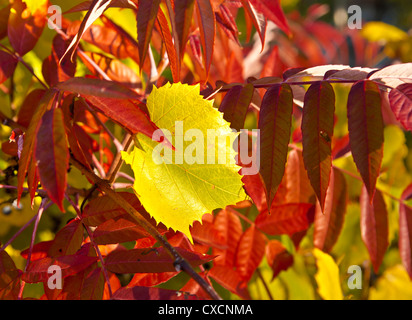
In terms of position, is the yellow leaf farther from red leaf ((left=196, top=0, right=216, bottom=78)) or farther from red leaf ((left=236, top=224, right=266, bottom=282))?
red leaf ((left=196, top=0, right=216, bottom=78))

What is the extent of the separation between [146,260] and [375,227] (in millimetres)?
369

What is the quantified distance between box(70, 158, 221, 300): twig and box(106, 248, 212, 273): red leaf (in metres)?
0.05

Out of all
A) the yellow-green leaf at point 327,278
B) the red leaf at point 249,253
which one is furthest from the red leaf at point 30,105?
the yellow-green leaf at point 327,278

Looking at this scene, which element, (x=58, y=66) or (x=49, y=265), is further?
(x=58, y=66)

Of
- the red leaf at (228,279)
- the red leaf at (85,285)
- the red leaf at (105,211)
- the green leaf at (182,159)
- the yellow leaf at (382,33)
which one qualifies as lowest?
the red leaf at (228,279)

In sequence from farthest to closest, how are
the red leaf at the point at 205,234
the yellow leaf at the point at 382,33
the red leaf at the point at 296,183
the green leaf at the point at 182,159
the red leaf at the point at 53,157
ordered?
the yellow leaf at the point at 382,33 → the red leaf at the point at 296,183 → the red leaf at the point at 205,234 → the green leaf at the point at 182,159 → the red leaf at the point at 53,157

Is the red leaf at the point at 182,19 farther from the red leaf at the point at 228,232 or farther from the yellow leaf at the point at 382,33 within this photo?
the yellow leaf at the point at 382,33

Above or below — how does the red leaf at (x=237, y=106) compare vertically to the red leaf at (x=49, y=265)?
above

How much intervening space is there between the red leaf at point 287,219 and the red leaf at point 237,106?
21 centimetres

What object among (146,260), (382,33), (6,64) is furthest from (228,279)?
(382,33)

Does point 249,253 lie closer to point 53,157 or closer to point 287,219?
point 287,219

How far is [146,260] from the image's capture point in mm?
440

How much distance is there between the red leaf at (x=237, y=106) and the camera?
466 mm

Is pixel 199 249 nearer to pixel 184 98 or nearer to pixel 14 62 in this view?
pixel 184 98
